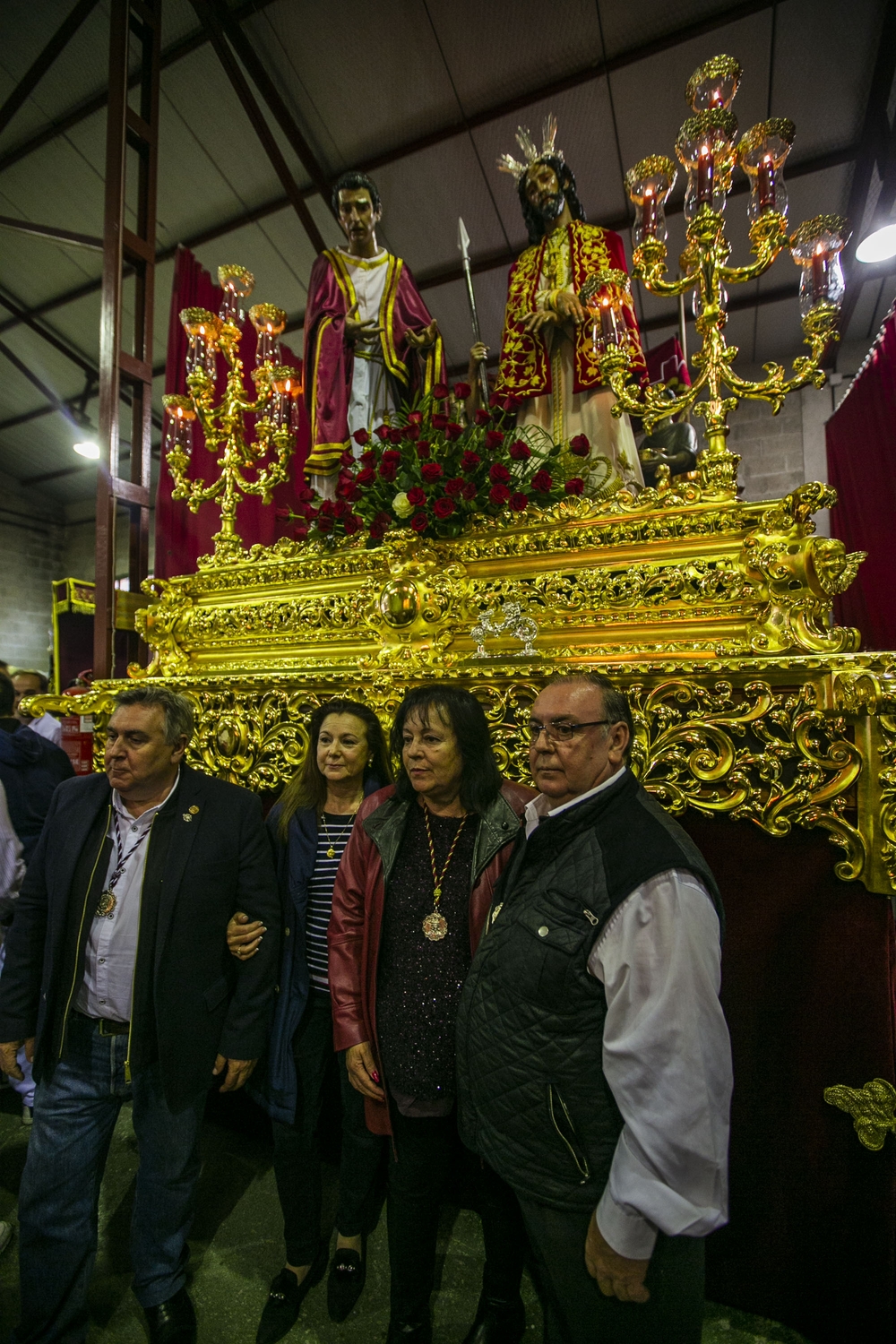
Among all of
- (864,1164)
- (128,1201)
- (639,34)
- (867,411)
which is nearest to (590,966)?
(864,1164)

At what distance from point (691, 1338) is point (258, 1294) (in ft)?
4.66

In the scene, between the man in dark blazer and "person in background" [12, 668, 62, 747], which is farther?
"person in background" [12, 668, 62, 747]

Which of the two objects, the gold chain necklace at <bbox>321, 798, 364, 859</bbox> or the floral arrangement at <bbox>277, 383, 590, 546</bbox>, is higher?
the floral arrangement at <bbox>277, 383, 590, 546</bbox>

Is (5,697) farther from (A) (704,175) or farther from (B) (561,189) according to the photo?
(B) (561,189)

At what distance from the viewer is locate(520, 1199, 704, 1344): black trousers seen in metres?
1.12

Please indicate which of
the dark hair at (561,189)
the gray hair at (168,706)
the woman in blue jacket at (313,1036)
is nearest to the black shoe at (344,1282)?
the woman in blue jacket at (313,1036)

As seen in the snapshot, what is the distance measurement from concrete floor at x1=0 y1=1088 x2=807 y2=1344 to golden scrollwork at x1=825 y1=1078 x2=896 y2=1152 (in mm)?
689

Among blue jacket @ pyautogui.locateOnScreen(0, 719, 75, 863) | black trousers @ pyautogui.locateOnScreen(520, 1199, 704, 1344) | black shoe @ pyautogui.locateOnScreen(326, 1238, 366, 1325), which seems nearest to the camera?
black trousers @ pyautogui.locateOnScreen(520, 1199, 704, 1344)

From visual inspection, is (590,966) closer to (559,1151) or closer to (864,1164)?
(559,1151)

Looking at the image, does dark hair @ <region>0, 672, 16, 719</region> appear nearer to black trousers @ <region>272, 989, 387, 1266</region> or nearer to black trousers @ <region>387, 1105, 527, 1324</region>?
black trousers @ <region>272, 989, 387, 1266</region>

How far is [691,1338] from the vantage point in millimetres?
1155

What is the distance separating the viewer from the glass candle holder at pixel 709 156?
2.15 m

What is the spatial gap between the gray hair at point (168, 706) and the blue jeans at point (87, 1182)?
0.86 metres

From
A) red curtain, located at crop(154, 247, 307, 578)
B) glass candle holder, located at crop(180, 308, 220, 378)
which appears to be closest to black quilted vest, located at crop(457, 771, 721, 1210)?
glass candle holder, located at crop(180, 308, 220, 378)
